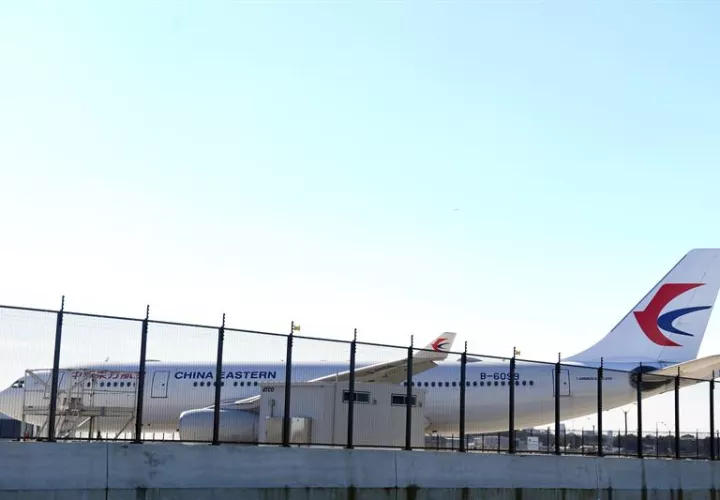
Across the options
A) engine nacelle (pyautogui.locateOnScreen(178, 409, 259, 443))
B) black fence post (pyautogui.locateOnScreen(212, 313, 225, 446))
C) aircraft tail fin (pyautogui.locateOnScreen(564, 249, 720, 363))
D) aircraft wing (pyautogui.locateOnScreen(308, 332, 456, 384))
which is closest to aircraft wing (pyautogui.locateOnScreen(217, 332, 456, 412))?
aircraft wing (pyautogui.locateOnScreen(308, 332, 456, 384))

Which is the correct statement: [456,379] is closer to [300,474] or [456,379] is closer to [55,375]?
[300,474]

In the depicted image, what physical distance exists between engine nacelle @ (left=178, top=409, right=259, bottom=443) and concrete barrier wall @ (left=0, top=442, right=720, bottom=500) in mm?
1849

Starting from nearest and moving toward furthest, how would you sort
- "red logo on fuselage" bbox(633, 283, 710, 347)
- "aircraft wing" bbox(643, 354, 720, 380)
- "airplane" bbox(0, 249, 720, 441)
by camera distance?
"airplane" bbox(0, 249, 720, 441)
"aircraft wing" bbox(643, 354, 720, 380)
"red logo on fuselage" bbox(633, 283, 710, 347)

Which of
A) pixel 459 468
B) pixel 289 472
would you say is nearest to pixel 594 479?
pixel 459 468

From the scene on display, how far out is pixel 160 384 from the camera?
22.0 meters

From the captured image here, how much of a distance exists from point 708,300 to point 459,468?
26085 mm

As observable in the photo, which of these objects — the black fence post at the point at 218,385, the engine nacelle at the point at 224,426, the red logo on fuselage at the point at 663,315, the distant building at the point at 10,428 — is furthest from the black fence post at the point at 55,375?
the red logo on fuselage at the point at 663,315

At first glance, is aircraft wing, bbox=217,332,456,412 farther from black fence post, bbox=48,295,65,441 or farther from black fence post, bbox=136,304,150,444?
black fence post, bbox=48,295,65,441

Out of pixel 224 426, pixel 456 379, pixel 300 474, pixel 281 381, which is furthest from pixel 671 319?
pixel 300 474

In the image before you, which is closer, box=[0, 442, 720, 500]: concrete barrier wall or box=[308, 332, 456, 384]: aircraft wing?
box=[0, 442, 720, 500]: concrete barrier wall

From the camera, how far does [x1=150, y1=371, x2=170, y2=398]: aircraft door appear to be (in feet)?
69.6

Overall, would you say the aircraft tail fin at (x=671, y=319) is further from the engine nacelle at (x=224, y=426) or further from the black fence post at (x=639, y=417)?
the engine nacelle at (x=224, y=426)

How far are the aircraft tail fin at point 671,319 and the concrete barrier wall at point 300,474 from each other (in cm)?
1800

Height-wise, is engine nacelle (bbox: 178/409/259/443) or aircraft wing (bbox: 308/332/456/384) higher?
aircraft wing (bbox: 308/332/456/384)
